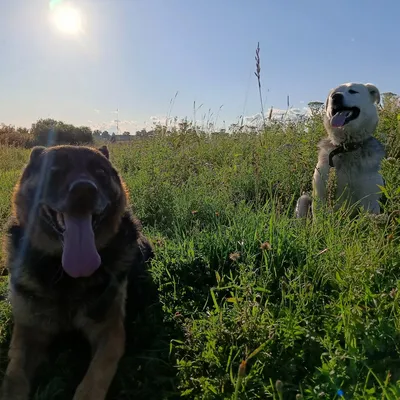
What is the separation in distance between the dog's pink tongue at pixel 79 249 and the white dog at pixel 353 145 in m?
2.96

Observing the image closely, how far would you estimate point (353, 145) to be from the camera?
5.03m

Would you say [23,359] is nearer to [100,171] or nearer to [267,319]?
[100,171]

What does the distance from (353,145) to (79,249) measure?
3.90 meters

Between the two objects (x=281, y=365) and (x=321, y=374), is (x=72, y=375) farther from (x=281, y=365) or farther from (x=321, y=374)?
(x=321, y=374)

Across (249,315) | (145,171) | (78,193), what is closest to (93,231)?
(78,193)

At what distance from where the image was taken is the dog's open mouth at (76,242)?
7.80 feet

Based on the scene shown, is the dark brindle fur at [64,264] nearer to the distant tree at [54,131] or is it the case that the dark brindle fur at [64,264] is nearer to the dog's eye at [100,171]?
the dog's eye at [100,171]

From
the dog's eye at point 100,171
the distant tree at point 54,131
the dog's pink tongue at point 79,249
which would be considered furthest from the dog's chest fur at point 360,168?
the distant tree at point 54,131

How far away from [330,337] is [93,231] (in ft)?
5.03

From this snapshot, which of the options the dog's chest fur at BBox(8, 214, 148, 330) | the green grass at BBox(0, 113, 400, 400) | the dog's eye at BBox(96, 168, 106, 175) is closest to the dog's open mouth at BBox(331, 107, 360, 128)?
the green grass at BBox(0, 113, 400, 400)

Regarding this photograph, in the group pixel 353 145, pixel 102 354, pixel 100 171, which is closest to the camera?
pixel 102 354

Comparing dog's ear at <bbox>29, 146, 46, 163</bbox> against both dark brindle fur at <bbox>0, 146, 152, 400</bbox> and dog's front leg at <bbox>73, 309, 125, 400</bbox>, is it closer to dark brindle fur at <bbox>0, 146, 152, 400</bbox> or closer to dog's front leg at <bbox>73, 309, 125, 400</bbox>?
dark brindle fur at <bbox>0, 146, 152, 400</bbox>

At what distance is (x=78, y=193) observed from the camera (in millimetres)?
2379

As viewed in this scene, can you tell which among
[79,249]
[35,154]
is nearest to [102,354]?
[79,249]
